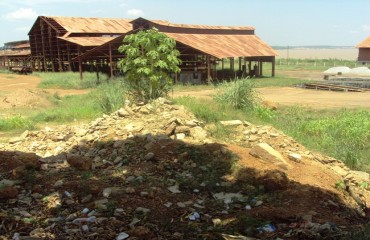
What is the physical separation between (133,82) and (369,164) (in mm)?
7413

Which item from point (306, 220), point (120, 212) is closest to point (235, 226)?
point (306, 220)

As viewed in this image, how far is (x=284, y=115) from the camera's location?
54.4ft

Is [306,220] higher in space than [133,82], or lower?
lower

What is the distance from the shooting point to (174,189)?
630cm

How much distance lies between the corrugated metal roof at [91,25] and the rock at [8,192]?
37.8 m


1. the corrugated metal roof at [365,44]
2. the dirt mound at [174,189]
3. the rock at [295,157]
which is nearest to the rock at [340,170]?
the dirt mound at [174,189]

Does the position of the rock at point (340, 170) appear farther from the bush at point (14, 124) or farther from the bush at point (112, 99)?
the bush at point (14, 124)

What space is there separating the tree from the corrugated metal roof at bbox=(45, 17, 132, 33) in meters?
31.2

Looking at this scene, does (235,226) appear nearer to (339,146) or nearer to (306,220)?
(306,220)

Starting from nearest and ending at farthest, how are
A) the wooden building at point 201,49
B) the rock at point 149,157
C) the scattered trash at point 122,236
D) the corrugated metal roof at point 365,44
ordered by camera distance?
the scattered trash at point 122,236, the rock at point 149,157, the wooden building at point 201,49, the corrugated metal roof at point 365,44

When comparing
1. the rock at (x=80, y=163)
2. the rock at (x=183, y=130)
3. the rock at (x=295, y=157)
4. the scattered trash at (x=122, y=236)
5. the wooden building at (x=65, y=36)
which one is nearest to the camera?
the scattered trash at (x=122, y=236)

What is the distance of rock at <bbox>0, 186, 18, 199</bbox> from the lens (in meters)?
5.58

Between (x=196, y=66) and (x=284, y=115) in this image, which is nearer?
(x=284, y=115)

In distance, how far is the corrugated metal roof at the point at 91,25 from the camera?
41.8m
